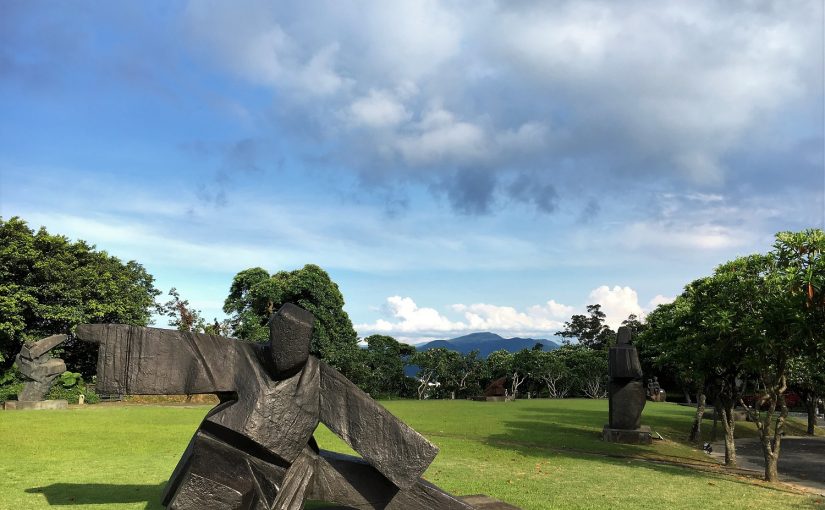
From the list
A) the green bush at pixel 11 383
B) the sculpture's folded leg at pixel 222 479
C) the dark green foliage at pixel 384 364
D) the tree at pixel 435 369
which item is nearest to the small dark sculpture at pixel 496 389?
the tree at pixel 435 369

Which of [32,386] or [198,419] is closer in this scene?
[198,419]

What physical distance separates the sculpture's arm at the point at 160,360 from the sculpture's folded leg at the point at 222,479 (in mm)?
448

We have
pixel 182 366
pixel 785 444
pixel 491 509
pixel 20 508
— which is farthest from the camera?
pixel 785 444

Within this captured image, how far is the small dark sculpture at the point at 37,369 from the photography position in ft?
70.3

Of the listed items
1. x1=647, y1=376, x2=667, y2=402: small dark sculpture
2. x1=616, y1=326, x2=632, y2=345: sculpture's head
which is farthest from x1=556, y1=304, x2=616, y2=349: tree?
x1=616, y1=326, x2=632, y2=345: sculpture's head

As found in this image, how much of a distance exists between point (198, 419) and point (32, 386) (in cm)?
826

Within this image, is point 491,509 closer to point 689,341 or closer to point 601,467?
point 601,467

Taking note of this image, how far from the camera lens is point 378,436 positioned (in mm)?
4730

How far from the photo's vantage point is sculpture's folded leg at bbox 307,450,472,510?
15.9 feet

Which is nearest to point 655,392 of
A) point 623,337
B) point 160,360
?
point 623,337

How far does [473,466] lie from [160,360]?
743 centimetres

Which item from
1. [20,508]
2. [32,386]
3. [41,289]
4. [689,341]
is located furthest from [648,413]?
[41,289]

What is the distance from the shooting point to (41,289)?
25.1 m

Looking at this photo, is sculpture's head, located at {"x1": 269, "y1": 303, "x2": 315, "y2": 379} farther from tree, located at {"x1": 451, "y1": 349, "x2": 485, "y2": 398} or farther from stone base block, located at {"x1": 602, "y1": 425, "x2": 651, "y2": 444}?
tree, located at {"x1": 451, "y1": 349, "x2": 485, "y2": 398}
